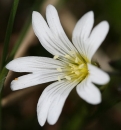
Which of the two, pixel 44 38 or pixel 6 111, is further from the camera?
pixel 6 111

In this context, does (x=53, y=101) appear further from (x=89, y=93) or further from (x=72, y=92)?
(x=72, y=92)

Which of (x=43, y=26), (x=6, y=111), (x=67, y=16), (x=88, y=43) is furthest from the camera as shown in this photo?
(x=67, y=16)

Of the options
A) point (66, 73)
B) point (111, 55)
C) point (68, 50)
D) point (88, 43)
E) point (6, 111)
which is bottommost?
point (6, 111)

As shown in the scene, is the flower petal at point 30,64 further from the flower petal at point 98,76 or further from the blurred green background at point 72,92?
the blurred green background at point 72,92

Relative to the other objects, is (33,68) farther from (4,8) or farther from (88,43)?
(4,8)

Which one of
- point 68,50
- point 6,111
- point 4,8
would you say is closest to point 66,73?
point 68,50
